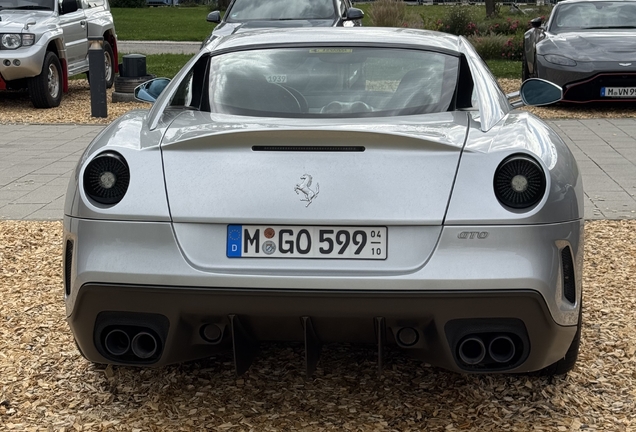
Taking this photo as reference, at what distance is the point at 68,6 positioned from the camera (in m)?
14.4

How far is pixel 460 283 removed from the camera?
10.7 ft

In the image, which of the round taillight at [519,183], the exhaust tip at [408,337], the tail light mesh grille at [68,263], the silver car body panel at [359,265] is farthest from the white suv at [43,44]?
the round taillight at [519,183]

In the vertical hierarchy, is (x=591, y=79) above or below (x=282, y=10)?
below

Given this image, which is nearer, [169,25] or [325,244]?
[325,244]

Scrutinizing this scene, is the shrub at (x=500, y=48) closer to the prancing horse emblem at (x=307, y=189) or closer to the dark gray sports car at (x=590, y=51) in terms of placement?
the dark gray sports car at (x=590, y=51)

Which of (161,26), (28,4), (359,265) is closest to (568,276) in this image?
(359,265)

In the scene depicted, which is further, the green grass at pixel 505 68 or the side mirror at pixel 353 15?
the green grass at pixel 505 68

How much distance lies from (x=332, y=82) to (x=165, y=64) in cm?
1624

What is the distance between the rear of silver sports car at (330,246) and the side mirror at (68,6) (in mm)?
11467

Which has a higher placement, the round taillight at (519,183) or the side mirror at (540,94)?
the round taillight at (519,183)

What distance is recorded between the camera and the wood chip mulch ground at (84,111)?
13258 millimetres

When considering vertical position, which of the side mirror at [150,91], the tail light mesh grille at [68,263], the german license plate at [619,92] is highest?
the side mirror at [150,91]

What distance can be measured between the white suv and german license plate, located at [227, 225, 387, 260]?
35.8 ft

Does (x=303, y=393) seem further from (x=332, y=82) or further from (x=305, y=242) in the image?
(x=332, y=82)
